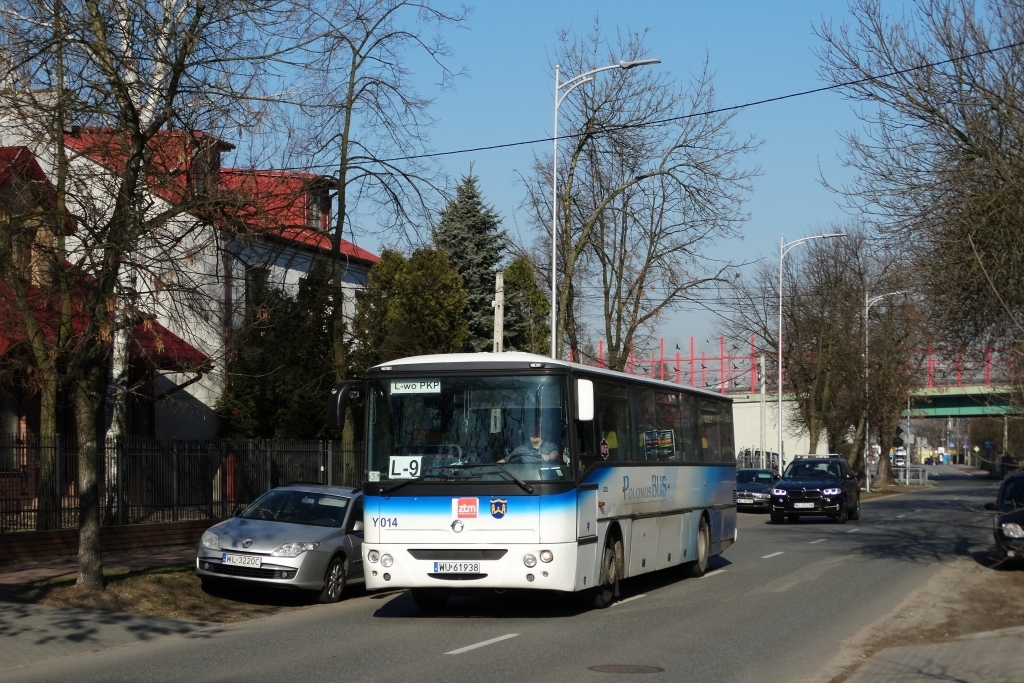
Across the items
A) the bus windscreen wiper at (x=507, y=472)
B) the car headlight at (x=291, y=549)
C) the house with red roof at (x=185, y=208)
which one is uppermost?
the house with red roof at (x=185, y=208)

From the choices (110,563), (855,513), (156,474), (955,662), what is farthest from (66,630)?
(855,513)

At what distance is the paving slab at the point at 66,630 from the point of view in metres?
11.3

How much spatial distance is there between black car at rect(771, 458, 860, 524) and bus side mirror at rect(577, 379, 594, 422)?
21.6m

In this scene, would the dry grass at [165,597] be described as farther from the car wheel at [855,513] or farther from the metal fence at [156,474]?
the car wheel at [855,513]

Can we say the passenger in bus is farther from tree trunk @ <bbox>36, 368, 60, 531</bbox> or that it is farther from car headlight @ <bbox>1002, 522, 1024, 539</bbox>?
car headlight @ <bbox>1002, 522, 1024, 539</bbox>

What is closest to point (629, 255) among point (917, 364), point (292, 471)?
point (292, 471)

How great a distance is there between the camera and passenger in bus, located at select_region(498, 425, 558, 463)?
13.6 metres

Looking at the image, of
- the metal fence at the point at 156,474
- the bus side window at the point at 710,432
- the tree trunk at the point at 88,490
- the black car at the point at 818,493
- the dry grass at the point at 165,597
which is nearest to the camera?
the dry grass at the point at 165,597

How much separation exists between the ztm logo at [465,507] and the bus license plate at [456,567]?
515 millimetres

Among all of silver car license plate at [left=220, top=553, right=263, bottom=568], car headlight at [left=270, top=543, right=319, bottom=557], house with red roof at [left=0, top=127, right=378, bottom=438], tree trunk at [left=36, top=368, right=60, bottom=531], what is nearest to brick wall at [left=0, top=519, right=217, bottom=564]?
tree trunk at [left=36, top=368, right=60, bottom=531]

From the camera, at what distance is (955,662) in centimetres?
1074

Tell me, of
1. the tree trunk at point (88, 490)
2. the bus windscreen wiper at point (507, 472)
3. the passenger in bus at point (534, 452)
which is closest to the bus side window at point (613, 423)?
the passenger in bus at point (534, 452)

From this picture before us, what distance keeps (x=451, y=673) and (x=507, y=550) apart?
3307 millimetres

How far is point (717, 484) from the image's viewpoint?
20.8 metres
